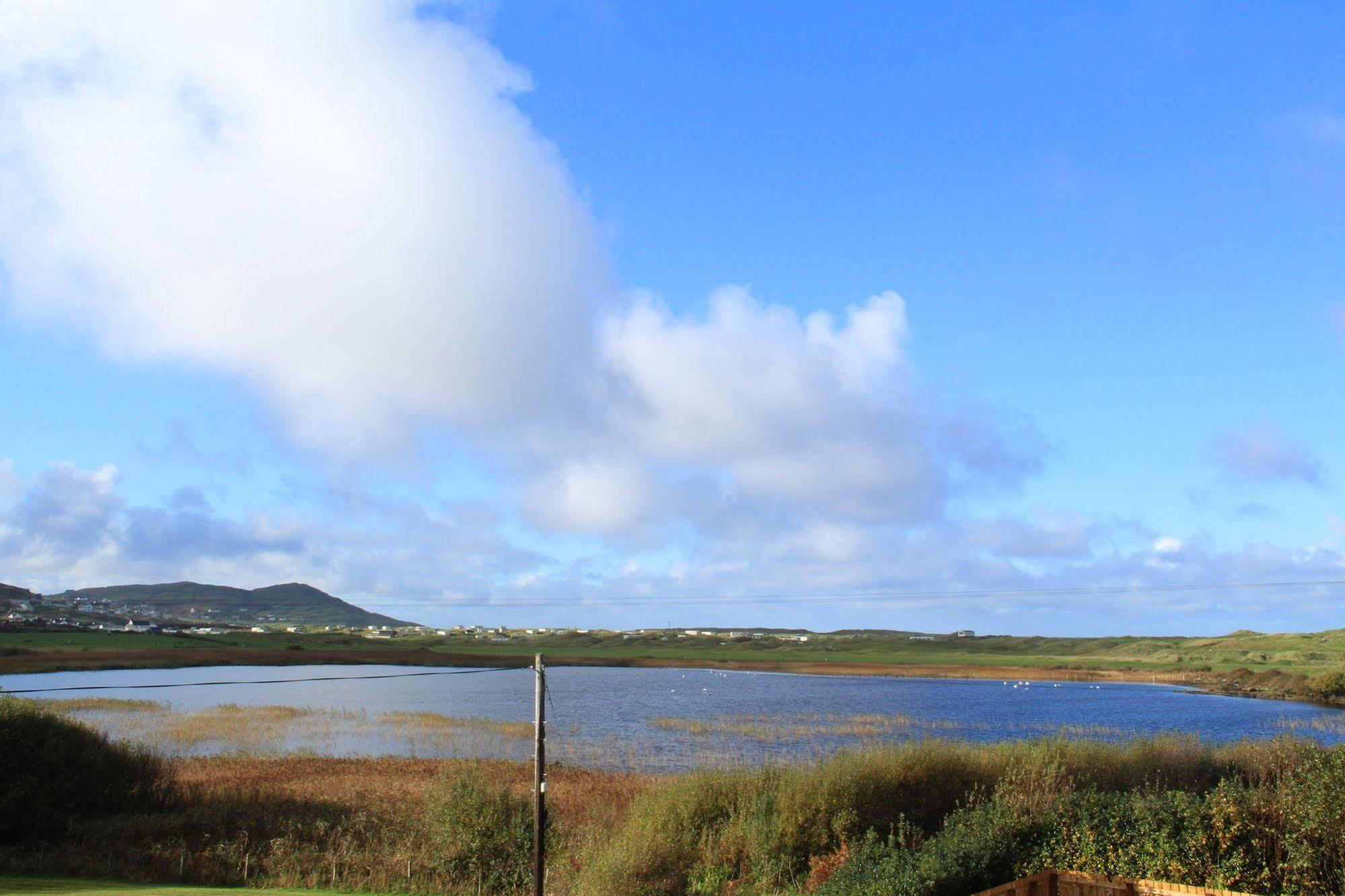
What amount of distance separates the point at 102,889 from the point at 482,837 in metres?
8.66

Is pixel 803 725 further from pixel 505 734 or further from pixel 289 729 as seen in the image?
pixel 289 729

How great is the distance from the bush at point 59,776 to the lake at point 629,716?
1379 centimetres

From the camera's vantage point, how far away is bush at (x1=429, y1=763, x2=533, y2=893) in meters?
24.2

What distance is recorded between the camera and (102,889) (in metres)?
19.9

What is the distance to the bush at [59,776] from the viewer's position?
26938 mm

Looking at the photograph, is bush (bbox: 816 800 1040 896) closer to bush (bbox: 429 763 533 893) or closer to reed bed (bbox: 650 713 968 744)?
bush (bbox: 429 763 533 893)

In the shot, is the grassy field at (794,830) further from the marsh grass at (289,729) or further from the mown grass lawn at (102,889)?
the marsh grass at (289,729)

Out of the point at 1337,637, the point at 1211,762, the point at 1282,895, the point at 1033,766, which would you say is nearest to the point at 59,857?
the point at 1033,766

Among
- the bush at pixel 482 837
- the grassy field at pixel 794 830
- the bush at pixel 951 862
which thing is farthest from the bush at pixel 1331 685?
the bush at pixel 482 837

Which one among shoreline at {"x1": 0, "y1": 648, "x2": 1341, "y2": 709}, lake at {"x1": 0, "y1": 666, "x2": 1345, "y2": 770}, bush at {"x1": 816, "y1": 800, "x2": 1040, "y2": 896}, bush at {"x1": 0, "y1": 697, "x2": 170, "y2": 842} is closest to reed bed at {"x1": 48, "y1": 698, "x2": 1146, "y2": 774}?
lake at {"x1": 0, "y1": 666, "x2": 1345, "y2": 770}

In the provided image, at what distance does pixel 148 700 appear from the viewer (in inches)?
2749

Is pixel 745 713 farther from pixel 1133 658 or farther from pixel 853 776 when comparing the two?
pixel 1133 658

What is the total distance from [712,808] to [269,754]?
26.1 metres

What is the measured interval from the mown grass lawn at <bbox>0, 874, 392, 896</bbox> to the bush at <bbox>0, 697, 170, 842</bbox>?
616 cm
